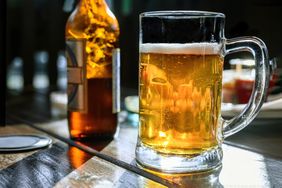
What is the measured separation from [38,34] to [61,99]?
162cm

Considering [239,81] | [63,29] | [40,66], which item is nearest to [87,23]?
[239,81]

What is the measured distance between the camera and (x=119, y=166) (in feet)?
2.24

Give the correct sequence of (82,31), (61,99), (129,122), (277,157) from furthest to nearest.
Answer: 1. (61,99)
2. (129,122)
3. (82,31)
4. (277,157)

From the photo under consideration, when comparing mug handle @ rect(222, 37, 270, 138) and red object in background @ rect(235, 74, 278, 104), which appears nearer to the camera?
mug handle @ rect(222, 37, 270, 138)

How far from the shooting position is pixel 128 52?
1.65 meters

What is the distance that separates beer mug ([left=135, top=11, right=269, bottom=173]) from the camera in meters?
0.63

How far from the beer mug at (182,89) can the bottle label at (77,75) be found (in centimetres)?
19

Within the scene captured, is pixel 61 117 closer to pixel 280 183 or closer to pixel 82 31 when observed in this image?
pixel 82 31

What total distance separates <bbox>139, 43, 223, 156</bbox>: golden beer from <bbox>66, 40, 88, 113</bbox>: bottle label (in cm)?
20

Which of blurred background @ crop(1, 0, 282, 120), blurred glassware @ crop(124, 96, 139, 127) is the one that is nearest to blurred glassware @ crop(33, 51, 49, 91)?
blurred background @ crop(1, 0, 282, 120)

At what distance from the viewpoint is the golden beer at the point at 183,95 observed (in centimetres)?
63

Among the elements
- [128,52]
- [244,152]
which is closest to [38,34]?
[128,52]

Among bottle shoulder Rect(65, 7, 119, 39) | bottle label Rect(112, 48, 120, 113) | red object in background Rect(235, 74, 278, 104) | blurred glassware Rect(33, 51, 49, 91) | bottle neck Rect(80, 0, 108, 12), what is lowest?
blurred glassware Rect(33, 51, 49, 91)

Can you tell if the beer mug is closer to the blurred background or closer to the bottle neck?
the bottle neck
